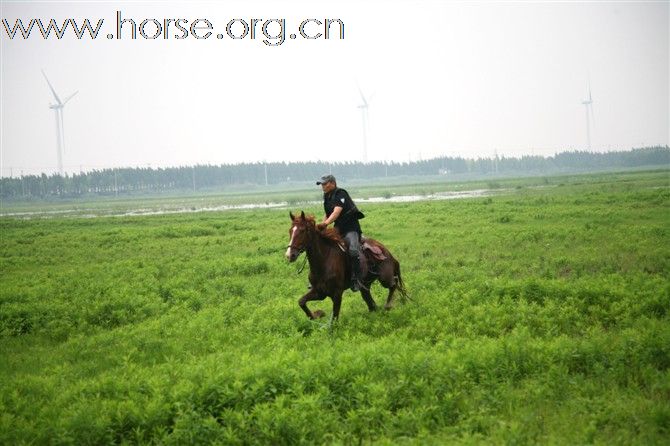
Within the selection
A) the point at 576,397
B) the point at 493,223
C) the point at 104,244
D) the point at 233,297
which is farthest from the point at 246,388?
the point at 104,244

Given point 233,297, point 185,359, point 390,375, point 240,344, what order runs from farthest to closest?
point 233,297
point 240,344
point 185,359
point 390,375

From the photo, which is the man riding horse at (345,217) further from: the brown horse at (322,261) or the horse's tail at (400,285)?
the horse's tail at (400,285)

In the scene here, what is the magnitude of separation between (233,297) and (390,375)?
798 cm

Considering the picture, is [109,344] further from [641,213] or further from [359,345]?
[641,213]

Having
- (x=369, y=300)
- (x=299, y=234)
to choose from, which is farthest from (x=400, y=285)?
(x=299, y=234)

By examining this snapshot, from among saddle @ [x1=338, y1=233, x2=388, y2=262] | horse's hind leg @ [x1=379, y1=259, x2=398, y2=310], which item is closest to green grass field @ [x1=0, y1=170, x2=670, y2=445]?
horse's hind leg @ [x1=379, y1=259, x2=398, y2=310]

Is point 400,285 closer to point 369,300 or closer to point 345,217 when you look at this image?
point 369,300

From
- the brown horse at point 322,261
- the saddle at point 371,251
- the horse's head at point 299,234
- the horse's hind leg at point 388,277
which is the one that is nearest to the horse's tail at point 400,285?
the horse's hind leg at point 388,277

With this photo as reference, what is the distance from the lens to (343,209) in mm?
12656

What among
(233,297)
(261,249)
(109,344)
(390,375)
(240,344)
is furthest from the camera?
(261,249)

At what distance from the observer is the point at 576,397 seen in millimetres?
8062

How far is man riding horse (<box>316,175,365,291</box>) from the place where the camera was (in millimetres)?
12344

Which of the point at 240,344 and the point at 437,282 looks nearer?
the point at 240,344

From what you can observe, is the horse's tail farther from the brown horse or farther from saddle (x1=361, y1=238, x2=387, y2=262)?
the brown horse
